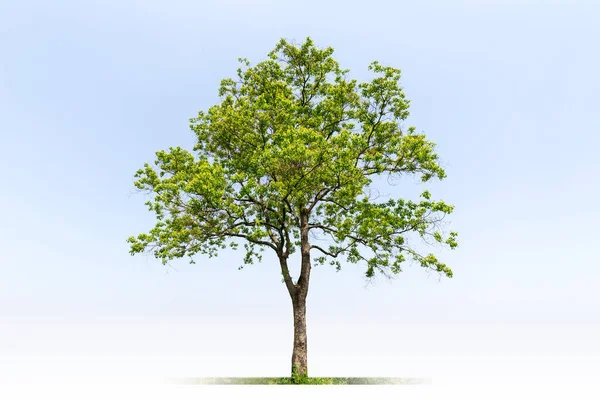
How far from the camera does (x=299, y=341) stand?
2325cm

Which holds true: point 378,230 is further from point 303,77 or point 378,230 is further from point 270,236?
point 303,77

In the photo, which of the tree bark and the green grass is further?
the green grass

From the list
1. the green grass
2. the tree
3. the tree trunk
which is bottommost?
the green grass

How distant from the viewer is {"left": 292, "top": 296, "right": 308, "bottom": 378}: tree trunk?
22.9m

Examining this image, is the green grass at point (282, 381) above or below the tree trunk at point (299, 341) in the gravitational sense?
below

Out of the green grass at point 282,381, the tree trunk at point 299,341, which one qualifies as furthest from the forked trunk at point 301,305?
the green grass at point 282,381

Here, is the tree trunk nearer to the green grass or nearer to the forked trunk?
the forked trunk

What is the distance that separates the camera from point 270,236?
24703mm

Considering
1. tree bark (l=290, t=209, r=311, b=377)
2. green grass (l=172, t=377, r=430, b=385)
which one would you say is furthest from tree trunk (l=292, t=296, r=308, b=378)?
green grass (l=172, t=377, r=430, b=385)

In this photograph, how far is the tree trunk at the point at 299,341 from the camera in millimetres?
22875

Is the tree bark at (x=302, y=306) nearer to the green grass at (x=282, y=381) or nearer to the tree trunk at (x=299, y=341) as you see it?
the tree trunk at (x=299, y=341)

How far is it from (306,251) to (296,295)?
2007 mm

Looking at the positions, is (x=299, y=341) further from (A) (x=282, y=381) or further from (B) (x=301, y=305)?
(A) (x=282, y=381)

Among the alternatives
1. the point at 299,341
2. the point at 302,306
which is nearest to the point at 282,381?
the point at 299,341
